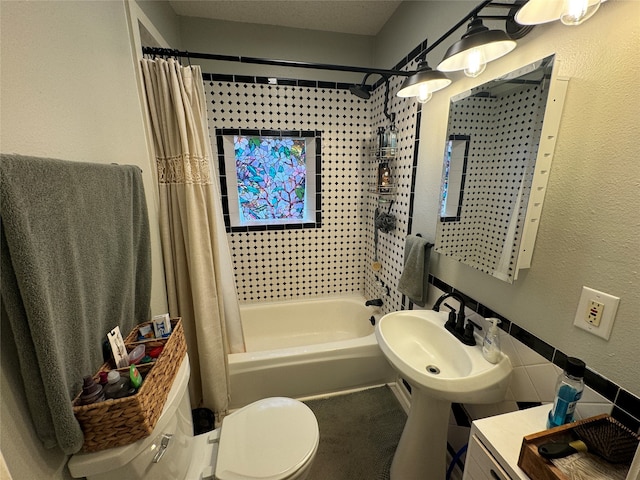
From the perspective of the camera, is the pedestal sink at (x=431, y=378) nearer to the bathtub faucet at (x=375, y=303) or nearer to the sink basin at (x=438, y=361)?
the sink basin at (x=438, y=361)

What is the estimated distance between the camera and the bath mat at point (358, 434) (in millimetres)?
1448

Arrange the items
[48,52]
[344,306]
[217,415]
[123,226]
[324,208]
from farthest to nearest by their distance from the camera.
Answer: [344,306] → [324,208] → [217,415] → [123,226] → [48,52]

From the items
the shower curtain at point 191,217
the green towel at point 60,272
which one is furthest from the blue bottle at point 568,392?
the shower curtain at point 191,217

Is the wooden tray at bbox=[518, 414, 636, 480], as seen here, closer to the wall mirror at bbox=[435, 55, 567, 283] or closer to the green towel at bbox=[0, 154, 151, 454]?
the wall mirror at bbox=[435, 55, 567, 283]

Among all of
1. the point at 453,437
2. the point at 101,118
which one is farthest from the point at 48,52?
the point at 453,437

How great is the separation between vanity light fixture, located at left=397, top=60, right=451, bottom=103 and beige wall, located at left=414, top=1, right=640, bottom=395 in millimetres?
240

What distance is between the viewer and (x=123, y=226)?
3.02 feet

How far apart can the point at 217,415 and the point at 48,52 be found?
1.92m

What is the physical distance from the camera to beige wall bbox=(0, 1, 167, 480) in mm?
585

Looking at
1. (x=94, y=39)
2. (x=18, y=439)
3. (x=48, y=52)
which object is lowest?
(x=18, y=439)

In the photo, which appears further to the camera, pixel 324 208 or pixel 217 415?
→ pixel 324 208

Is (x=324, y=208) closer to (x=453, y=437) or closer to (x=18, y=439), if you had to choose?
(x=453, y=437)

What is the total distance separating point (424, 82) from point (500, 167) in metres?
0.50

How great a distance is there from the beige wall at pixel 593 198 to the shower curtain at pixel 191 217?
4.83 feet
